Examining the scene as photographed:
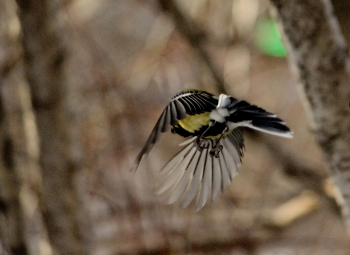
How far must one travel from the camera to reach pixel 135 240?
169 centimetres

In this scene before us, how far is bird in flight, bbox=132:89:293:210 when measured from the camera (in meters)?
0.52

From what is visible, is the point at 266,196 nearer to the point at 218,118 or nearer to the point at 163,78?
the point at 163,78

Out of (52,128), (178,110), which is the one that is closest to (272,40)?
(52,128)

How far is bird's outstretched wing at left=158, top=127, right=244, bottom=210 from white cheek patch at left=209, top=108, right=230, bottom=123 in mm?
55

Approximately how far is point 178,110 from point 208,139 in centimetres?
15

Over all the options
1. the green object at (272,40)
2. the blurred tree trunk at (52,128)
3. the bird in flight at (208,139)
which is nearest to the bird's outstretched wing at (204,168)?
the bird in flight at (208,139)

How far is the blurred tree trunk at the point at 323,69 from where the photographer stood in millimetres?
708

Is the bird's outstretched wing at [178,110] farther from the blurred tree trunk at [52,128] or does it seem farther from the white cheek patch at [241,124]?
the blurred tree trunk at [52,128]

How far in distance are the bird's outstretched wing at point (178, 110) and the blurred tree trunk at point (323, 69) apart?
0.26 m

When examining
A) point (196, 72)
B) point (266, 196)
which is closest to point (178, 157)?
point (196, 72)

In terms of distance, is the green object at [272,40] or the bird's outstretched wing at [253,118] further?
the green object at [272,40]

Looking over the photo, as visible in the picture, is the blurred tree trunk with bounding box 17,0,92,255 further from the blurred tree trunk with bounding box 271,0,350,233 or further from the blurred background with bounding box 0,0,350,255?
the blurred tree trunk with bounding box 271,0,350,233

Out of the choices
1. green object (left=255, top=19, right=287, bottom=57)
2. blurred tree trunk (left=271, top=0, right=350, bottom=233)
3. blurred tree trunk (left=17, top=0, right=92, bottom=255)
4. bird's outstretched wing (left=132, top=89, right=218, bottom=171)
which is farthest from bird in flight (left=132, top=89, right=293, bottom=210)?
green object (left=255, top=19, right=287, bottom=57)

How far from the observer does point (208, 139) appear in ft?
1.97
